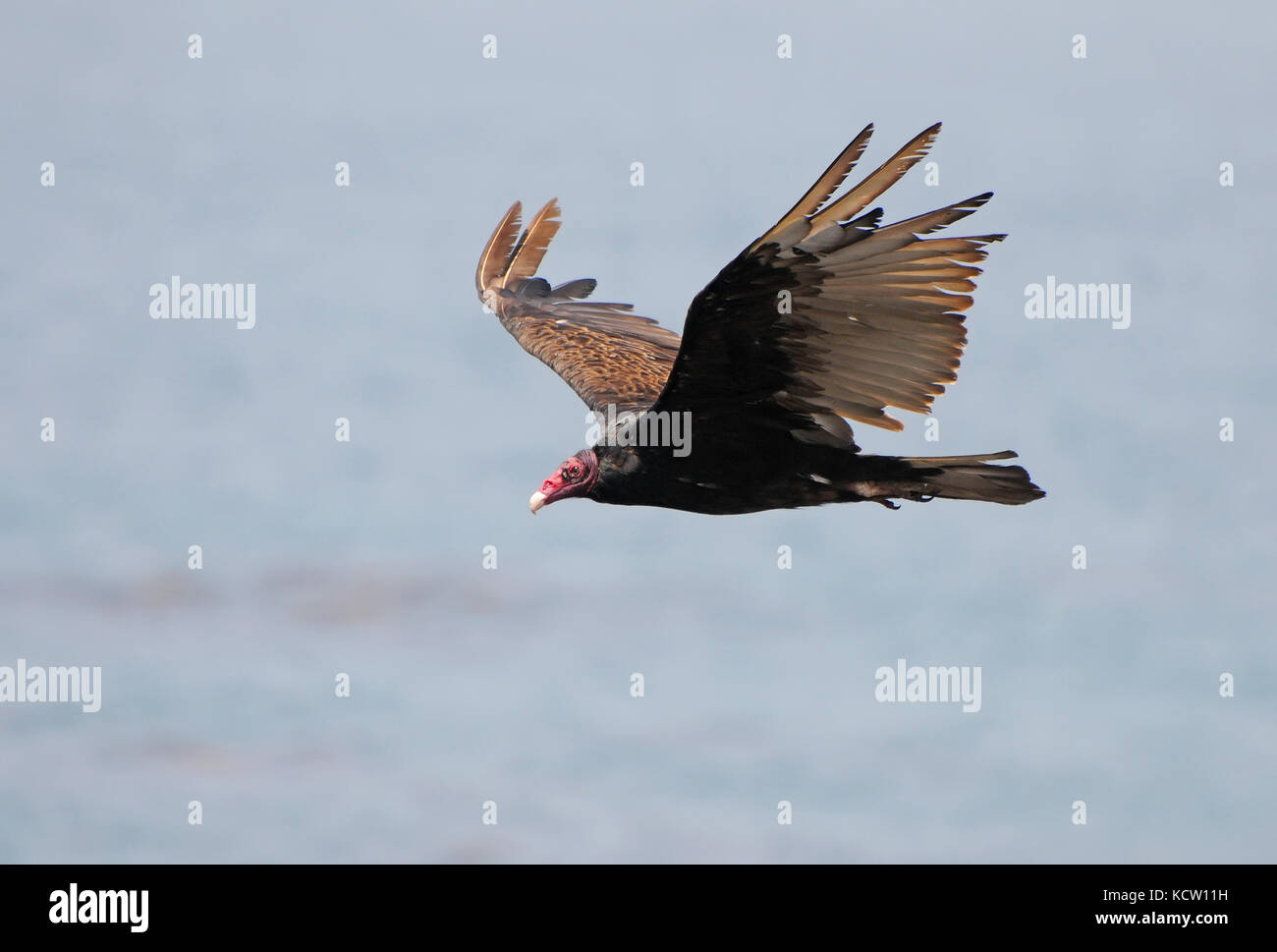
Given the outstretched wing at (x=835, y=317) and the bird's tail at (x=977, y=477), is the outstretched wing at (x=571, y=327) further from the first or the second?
the bird's tail at (x=977, y=477)

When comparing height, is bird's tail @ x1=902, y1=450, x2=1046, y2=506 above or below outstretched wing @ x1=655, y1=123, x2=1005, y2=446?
below

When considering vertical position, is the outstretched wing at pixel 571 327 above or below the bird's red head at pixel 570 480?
above

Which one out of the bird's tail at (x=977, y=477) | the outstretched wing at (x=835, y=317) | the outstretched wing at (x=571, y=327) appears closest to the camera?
the outstretched wing at (x=835, y=317)

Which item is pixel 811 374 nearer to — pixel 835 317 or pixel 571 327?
pixel 835 317

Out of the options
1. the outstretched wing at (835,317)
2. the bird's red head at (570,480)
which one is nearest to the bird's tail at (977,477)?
the outstretched wing at (835,317)

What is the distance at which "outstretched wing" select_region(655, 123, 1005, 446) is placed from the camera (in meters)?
7.99

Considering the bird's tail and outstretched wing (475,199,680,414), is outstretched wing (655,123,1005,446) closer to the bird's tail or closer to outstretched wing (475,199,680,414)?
the bird's tail

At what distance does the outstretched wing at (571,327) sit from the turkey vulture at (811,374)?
61 cm

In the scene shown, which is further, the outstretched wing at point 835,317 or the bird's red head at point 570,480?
the bird's red head at point 570,480

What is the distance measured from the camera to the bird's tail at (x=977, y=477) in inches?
360

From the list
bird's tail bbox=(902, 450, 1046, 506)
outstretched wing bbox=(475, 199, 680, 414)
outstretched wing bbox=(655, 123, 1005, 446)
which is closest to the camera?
outstretched wing bbox=(655, 123, 1005, 446)

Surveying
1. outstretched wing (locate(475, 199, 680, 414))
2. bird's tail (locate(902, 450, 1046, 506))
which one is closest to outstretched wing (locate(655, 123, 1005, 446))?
bird's tail (locate(902, 450, 1046, 506))

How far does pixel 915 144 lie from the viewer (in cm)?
761

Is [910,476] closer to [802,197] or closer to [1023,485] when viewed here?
→ [1023,485]
